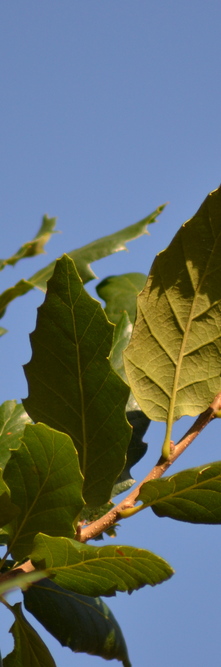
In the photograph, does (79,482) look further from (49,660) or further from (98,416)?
(49,660)

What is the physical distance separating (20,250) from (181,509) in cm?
91

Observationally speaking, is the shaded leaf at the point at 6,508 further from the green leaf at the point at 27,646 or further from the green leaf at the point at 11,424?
the green leaf at the point at 11,424

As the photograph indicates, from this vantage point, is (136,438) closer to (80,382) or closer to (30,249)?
(80,382)

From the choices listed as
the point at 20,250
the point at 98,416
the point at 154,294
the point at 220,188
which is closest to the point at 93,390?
the point at 98,416

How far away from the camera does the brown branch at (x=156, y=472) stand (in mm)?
857

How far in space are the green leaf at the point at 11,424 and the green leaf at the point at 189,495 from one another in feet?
1.16

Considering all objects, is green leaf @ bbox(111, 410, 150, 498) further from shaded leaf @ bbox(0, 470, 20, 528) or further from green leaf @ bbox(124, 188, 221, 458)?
shaded leaf @ bbox(0, 470, 20, 528)

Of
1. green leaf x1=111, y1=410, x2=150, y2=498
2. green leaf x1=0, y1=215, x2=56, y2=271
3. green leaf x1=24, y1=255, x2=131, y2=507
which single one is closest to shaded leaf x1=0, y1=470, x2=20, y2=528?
green leaf x1=24, y1=255, x2=131, y2=507

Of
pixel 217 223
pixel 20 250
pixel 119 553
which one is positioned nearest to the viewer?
pixel 119 553

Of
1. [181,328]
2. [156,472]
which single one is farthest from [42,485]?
[181,328]

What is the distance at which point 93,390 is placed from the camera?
84 centimetres

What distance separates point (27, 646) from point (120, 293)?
0.70m

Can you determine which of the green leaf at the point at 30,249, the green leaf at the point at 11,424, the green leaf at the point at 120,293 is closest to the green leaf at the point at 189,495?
the green leaf at the point at 11,424

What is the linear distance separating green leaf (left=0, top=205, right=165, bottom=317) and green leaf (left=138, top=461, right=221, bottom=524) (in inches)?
23.8
